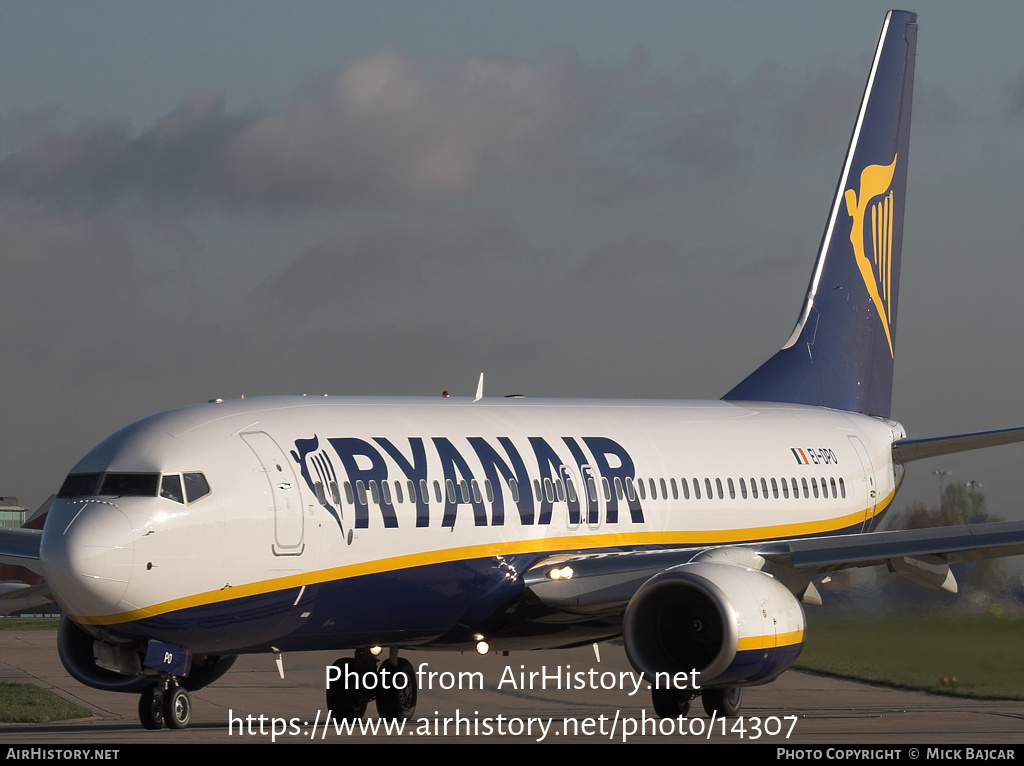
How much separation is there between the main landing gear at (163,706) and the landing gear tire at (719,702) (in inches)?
297

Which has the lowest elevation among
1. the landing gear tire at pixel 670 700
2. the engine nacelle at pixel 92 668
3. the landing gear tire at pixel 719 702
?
the landing gear tire at pixel 719 702

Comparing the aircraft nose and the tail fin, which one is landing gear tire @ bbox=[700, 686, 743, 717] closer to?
the tail fin

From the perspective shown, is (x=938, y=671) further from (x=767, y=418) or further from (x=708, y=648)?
(x=708, y=648)

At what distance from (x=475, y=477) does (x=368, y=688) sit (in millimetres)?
4126

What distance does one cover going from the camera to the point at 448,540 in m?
19.7

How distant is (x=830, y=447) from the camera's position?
27.5 metres

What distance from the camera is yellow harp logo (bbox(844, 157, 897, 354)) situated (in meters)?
31.4

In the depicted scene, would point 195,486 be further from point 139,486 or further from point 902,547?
point 902,547

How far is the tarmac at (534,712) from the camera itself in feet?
67.4

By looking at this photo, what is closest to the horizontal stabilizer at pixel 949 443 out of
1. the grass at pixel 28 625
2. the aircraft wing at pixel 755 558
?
the aircraft wing at pixel 755 558

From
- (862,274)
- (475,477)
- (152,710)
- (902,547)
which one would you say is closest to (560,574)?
(475,477)

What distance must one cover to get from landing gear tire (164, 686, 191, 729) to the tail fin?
525 inches

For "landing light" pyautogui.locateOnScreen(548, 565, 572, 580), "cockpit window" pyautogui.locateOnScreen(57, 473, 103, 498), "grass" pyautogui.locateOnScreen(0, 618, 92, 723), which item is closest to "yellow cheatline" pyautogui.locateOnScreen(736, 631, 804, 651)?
"landing light" pyautogui.locateOnScreen(548, 565, 572, 580)

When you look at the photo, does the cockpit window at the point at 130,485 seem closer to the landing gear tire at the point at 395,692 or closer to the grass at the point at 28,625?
the landing gear tire at the point at 395,692
